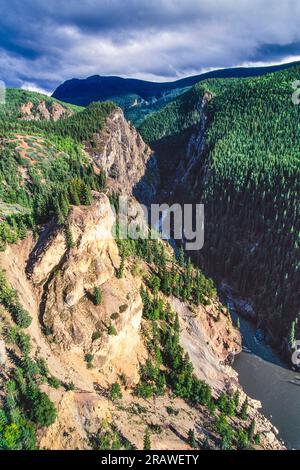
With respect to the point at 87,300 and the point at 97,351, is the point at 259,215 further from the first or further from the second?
the point at 97,351

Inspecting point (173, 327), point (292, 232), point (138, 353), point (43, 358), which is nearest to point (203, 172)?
point (292, 232)

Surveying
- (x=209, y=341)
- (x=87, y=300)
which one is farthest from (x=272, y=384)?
(x=87, y=300)

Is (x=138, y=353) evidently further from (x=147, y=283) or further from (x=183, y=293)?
(x=183, y=293)

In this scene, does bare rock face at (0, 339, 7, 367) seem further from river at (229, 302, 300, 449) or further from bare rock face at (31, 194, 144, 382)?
river at (229, 302, 300, 449)

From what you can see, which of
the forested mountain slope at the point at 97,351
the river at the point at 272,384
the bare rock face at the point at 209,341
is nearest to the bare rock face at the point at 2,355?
the forested mountain slope at the point at 97,351

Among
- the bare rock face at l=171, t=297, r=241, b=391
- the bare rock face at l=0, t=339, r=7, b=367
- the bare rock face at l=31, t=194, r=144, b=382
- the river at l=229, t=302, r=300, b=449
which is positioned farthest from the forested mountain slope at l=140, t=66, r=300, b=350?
the bare rock face at l=0, t=339, r=7, b=367

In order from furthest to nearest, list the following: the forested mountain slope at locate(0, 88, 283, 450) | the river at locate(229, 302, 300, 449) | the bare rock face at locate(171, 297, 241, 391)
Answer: the bare rock face at locate(171, 297, 241, 391), the river at locate(229, 302, 300, 449), the forested mountain slope at locate(0, 88, 283, 450)

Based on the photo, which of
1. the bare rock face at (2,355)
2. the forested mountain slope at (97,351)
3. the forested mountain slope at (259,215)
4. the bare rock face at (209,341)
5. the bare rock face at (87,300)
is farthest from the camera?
the forested mountain slope at (259,215)

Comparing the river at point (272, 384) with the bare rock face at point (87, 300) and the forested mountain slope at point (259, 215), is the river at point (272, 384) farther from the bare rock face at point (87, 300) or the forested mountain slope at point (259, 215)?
the bare rock face at point (87, 300)
